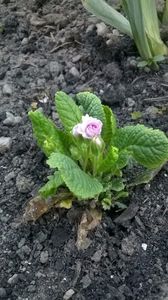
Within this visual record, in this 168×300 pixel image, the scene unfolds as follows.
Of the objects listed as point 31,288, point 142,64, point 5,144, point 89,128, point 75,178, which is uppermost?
point 89,128

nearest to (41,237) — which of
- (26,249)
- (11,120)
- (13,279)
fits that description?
(26,249)

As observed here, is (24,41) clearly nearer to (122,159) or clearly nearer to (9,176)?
(9,176)

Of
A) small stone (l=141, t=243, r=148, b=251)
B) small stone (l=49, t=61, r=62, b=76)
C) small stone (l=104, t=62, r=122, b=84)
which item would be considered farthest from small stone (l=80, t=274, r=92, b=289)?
small stone (l=49, t=61, r=62, b=76)

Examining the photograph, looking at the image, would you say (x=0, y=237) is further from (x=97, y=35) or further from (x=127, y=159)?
(x=97, y=35)

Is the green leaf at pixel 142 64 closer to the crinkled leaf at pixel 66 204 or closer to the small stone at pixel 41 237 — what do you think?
the crinkled leaf at pixel 66 204

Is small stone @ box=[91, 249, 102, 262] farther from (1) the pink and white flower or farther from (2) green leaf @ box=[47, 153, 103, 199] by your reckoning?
(1) the pink and white flower
